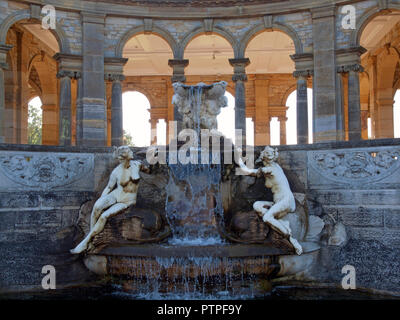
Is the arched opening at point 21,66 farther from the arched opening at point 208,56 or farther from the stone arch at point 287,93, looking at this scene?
the stone arch at point 287,93

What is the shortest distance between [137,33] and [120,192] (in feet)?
36.6

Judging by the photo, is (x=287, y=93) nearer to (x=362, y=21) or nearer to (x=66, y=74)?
(x=362, y=21)

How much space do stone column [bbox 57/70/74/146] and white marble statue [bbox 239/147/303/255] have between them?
33.1ft

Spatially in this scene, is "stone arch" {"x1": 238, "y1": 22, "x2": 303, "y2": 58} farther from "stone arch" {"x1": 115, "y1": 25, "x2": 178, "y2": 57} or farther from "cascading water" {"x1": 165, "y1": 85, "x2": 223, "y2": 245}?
"cascading water" {"x1": 165, "y1": 85, "x2": 223, "y2": 245}

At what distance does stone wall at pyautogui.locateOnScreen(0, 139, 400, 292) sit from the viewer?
355 inches

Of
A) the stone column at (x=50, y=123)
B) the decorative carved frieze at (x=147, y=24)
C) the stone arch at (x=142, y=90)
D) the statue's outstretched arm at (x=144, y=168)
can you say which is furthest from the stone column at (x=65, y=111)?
the stone arch at (x=142, y=90)

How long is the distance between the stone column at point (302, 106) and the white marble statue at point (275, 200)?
907cm

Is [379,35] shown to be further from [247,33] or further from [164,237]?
[164,237]

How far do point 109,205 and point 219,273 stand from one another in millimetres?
2562

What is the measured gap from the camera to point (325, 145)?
10836 millimetres

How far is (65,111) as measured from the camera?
1777cm

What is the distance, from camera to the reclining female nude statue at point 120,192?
905 centimetres

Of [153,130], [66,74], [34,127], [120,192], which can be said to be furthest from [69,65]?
[34,127]

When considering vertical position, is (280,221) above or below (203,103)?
below
